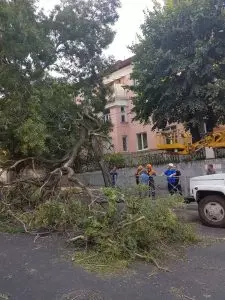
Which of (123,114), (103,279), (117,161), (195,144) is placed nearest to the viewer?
(103,279)

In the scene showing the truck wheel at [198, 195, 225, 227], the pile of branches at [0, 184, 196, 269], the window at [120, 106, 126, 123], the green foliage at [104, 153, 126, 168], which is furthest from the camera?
the window at [120, 106, 126, 123]

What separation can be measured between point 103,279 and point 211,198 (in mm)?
4811

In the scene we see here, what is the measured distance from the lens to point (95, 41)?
16.8 meters

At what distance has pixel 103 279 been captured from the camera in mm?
6043

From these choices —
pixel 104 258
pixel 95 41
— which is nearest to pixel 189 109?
pixel 95 41

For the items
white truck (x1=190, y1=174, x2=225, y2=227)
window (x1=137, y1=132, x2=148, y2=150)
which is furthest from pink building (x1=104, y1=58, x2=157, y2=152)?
white truck (x1=190, y1=174, x2=225, y2=227)

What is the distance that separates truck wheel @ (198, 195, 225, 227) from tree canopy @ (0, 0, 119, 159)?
522cm

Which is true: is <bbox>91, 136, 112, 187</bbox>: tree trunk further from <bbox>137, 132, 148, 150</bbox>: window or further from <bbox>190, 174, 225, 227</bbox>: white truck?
<bbox>137, 132, 148, 150</bbox>: window

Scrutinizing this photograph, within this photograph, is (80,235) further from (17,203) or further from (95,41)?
(95,41)

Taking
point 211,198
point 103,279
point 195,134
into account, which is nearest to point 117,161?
point 195,134

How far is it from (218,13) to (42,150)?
11.3 meters

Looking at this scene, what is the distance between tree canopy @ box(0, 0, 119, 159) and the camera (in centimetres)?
1302

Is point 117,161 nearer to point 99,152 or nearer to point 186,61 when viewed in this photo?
point 186,61

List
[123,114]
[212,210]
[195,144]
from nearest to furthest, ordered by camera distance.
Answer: [212,210] < [195,144] < [123,114]
